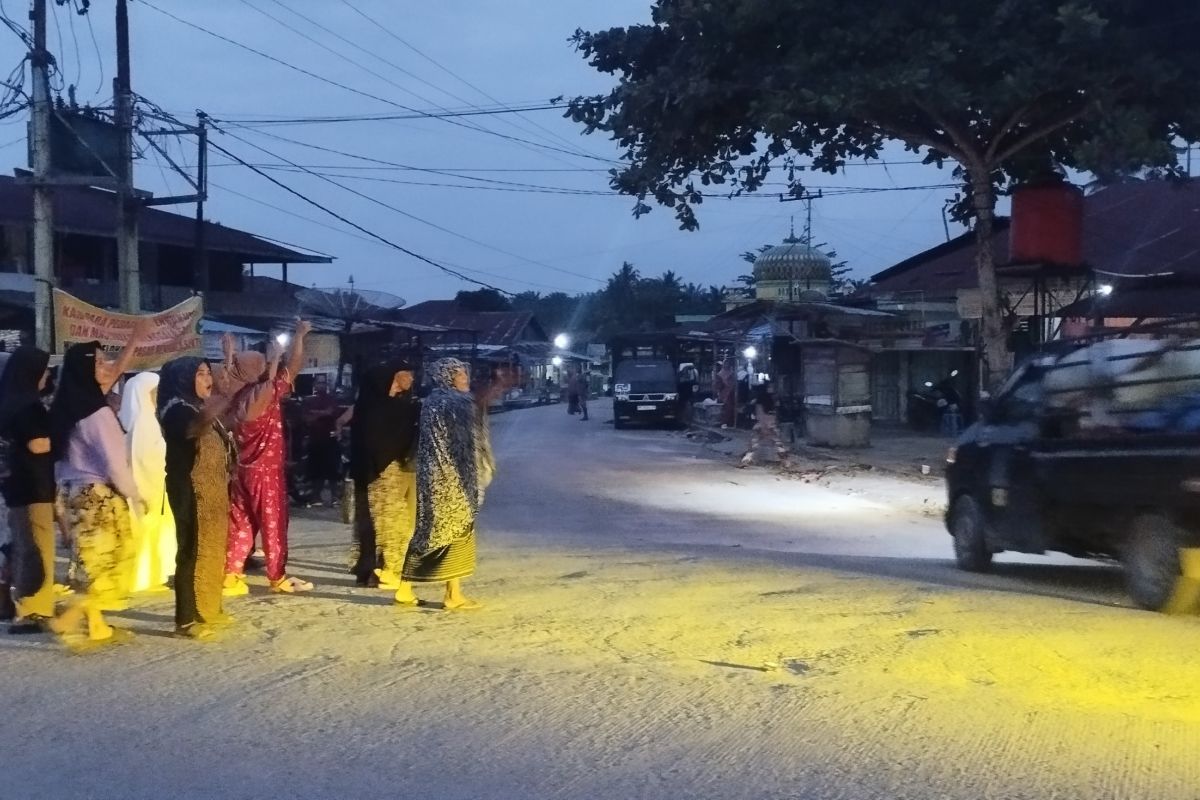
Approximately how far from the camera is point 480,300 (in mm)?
81250

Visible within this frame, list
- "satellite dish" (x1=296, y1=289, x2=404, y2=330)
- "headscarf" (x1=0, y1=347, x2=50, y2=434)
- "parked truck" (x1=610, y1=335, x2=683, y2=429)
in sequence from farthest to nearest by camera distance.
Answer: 1. "parked truck" (x1=610, y1=335, x2=683, y2=429)
2. "satellite dish" (x1=296, y1=289, x2=404, y2=330)
3. "headscarf" (x1=0, y1=347, x2=50, y2=434)

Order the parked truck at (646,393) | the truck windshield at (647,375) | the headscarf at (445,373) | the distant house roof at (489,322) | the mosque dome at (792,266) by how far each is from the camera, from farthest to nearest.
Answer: the distant house roof at (489,322)
the mosque dome at (792,266)
the truck windshield at (647,375)
the parked truck at (646,393)
the headscarf at (445,373)

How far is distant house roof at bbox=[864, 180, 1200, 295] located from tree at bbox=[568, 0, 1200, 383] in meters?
2.15

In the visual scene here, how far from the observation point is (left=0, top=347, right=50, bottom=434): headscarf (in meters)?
7.41

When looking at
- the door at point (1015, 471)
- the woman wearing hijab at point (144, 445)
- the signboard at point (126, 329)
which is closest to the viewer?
the woman wearing hijab at point (144, 445)

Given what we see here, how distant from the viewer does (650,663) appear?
277 inches

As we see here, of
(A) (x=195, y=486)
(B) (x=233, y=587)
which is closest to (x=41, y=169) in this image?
(B) (x=233, y=587)

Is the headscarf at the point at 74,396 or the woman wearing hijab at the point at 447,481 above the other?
the headscarf at the point at 74,396

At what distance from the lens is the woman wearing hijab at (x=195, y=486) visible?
7434 millimetres

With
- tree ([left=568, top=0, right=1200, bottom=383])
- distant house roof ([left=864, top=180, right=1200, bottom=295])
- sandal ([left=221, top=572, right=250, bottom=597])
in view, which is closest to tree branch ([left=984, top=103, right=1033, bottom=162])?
tree ([left=568, top=0, right=1200, bottom=383])

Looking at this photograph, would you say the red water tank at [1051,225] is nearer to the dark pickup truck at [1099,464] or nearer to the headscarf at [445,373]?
the dark pickup truck at [1099,464]

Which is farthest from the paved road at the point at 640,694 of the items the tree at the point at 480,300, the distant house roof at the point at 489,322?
the tree at the point at 480,300

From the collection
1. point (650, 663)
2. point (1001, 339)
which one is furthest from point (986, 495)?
point (1001, 339)

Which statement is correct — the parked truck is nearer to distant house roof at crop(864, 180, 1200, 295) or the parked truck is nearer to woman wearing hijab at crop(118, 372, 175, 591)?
distant house roof at crop(864, 180, 1200, 295)
